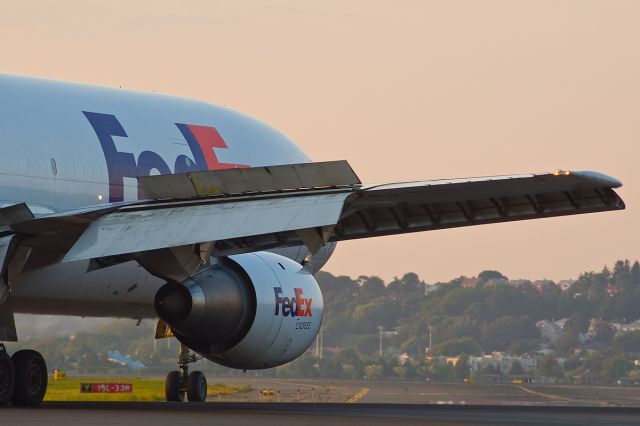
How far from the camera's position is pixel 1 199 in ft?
74.2

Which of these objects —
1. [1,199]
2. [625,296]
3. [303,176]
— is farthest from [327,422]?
[625,296]

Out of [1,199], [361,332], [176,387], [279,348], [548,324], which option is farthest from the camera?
[548,324]

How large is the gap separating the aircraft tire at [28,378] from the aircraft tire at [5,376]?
0.40 metres

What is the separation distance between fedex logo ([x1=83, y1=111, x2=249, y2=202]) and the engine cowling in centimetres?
252

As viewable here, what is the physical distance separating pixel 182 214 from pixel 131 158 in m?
5.64

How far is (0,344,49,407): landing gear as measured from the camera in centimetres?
2300

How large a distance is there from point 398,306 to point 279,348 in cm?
8820

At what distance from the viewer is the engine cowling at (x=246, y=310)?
882 inches

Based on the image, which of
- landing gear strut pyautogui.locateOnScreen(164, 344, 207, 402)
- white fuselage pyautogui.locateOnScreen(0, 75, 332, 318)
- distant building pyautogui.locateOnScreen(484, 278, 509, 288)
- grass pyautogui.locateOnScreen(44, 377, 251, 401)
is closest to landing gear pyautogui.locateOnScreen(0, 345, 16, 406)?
white fuselage pyautogui.locateOnScreen(0, 75, 332, 318)

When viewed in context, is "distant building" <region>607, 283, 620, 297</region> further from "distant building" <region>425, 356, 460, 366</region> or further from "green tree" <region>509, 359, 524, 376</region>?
"distant building" <region>425, 356, 460, 366</region>

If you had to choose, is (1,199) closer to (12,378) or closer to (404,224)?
(12,378)

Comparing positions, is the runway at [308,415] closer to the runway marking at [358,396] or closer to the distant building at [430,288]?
the runway marking at [358,396]

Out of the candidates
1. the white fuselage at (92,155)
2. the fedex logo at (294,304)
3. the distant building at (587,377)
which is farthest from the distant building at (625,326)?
the fedex logo at (294,304)

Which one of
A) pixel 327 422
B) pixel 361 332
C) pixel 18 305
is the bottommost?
pixel 327 422
